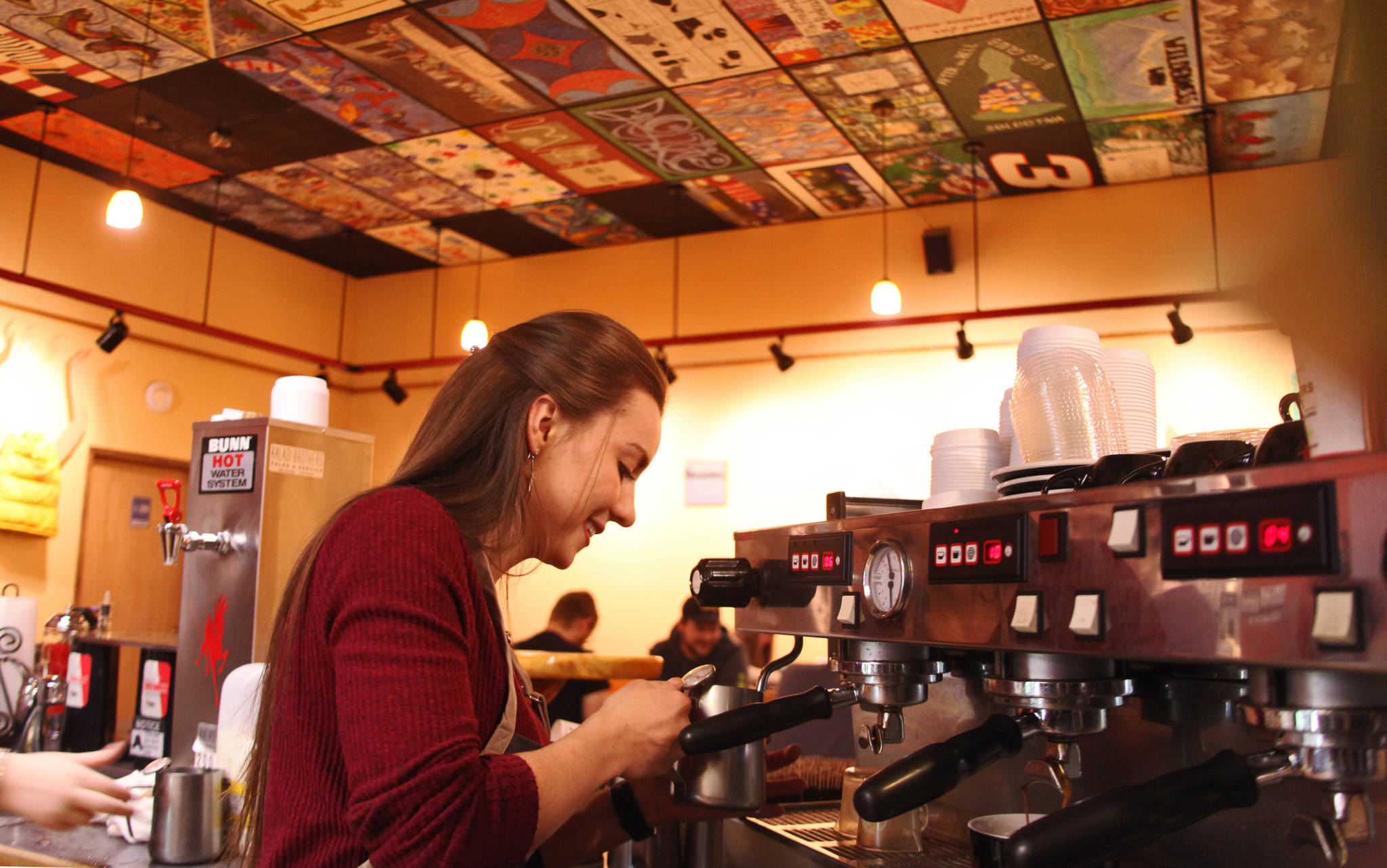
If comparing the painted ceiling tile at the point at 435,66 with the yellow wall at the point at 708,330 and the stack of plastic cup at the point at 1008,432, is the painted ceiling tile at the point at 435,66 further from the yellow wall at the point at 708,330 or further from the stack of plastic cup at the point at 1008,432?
the stack of plastic cup at the point at 1008,432

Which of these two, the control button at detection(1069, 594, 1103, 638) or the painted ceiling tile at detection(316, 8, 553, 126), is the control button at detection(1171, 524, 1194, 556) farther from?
the painted ceiling tile at detection(316, 8, 553, 126)

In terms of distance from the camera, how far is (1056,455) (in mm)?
1150

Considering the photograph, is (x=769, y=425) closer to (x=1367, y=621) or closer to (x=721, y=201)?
(x=721, y=201)

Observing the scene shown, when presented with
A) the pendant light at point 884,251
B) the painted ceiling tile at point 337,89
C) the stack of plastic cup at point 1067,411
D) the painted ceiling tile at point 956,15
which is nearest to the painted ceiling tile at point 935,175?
the pendant light at point 884,251

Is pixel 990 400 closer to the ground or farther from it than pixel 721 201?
closer to the ground

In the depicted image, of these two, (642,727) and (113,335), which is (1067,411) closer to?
(642,727)

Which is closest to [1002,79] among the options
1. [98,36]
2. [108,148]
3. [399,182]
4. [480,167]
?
[480,167]

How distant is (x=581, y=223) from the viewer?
6230mm

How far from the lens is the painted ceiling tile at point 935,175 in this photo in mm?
5082

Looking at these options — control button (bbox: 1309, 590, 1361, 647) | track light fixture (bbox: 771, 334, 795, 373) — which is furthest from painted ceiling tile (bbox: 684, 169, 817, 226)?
control button (bbox: 1309, 590, 1361, 647)

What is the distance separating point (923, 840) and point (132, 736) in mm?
1760

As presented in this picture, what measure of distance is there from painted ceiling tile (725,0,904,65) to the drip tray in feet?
10.2

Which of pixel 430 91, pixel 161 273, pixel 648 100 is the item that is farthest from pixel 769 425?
pixel 161 273

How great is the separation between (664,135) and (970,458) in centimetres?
395
